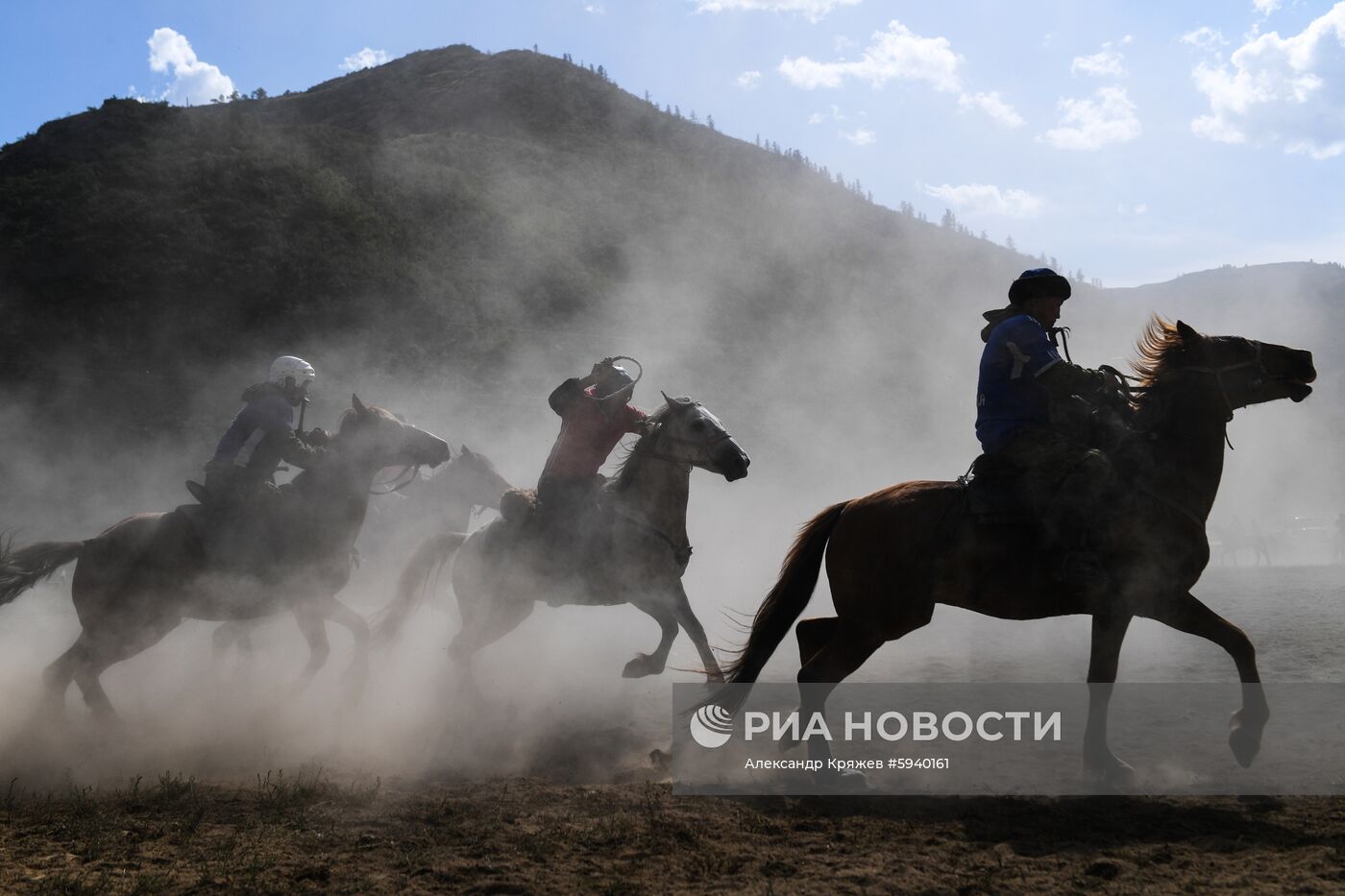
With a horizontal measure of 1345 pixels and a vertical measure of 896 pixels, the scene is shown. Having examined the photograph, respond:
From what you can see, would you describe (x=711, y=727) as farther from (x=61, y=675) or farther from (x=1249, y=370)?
(x=61, y=675)

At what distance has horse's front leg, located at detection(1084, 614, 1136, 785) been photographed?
5.50 m

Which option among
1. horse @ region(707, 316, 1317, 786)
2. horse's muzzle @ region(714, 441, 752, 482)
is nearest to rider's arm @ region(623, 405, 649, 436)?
horse's muzzle @ region(714, 441, 752, 482)

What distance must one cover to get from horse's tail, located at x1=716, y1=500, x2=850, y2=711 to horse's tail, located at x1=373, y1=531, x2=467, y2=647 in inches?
140

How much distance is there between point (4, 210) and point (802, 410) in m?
35.6

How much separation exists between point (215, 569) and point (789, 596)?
456cm

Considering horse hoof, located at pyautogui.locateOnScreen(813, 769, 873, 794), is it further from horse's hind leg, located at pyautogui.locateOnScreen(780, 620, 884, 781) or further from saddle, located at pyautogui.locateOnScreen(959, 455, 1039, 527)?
saddle, located at pyautogui.locateOnScreen(959, 455, 1039, 527)

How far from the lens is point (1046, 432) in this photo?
5.77 m

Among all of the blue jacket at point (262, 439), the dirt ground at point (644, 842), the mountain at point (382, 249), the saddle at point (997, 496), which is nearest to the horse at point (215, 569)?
the blue jacket at point (262, 439)

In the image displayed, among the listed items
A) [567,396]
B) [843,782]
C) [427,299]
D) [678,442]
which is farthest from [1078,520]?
[427,299]

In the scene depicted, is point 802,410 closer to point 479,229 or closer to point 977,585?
point 479,229

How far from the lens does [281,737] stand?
7438mm

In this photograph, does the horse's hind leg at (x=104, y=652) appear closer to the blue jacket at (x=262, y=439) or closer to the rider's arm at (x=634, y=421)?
the blue jacket at (x=262, y=439)

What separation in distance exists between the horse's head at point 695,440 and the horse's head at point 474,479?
13.7ft

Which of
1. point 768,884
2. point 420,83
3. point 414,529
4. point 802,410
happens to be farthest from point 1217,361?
point 420,83
